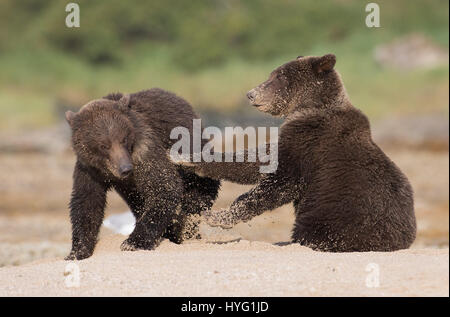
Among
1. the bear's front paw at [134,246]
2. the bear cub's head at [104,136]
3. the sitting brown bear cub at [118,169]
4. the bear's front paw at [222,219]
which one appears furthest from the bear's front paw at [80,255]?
the bear's front paw at [222,219]

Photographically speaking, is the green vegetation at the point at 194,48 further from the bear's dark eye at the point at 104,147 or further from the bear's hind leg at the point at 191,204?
the bear's dark eye at the point at 104,147

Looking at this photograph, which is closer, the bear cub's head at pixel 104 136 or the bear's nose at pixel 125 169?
the bear's nose at pixel 125 169

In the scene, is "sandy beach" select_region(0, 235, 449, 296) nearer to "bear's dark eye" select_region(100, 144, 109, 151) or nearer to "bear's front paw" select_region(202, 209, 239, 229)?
"bear's front paw" select_region(202, 209, 239, 229)

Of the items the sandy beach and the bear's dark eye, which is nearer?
the sandy beach

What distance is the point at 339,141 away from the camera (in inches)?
263

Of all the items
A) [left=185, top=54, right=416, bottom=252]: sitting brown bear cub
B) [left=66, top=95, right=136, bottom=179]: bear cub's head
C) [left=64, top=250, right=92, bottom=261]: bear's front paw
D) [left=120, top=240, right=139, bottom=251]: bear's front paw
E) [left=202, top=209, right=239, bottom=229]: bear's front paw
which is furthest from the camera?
[left=64, top=250, right=92, bottom=261]: bear's front paw

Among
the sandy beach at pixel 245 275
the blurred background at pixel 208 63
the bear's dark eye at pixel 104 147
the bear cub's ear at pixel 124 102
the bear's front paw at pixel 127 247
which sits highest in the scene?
the blurred background at pixel 208 63

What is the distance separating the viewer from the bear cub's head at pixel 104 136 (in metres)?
7.20

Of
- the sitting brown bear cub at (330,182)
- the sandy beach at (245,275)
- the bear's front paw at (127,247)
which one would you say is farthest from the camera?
the bear's front paw at (127,247)

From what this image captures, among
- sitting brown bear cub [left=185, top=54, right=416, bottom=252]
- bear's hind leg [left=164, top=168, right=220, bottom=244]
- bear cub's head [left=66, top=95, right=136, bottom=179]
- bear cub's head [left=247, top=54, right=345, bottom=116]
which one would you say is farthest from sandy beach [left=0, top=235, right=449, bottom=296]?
bear's hind leg [left=164, top=168, right=220, bottom=244]

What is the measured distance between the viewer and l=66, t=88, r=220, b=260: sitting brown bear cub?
7277 mm

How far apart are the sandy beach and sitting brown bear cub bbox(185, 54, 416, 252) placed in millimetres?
286

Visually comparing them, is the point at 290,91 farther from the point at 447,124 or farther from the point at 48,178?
the point at 447,124

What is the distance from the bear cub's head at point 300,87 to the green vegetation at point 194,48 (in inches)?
653
